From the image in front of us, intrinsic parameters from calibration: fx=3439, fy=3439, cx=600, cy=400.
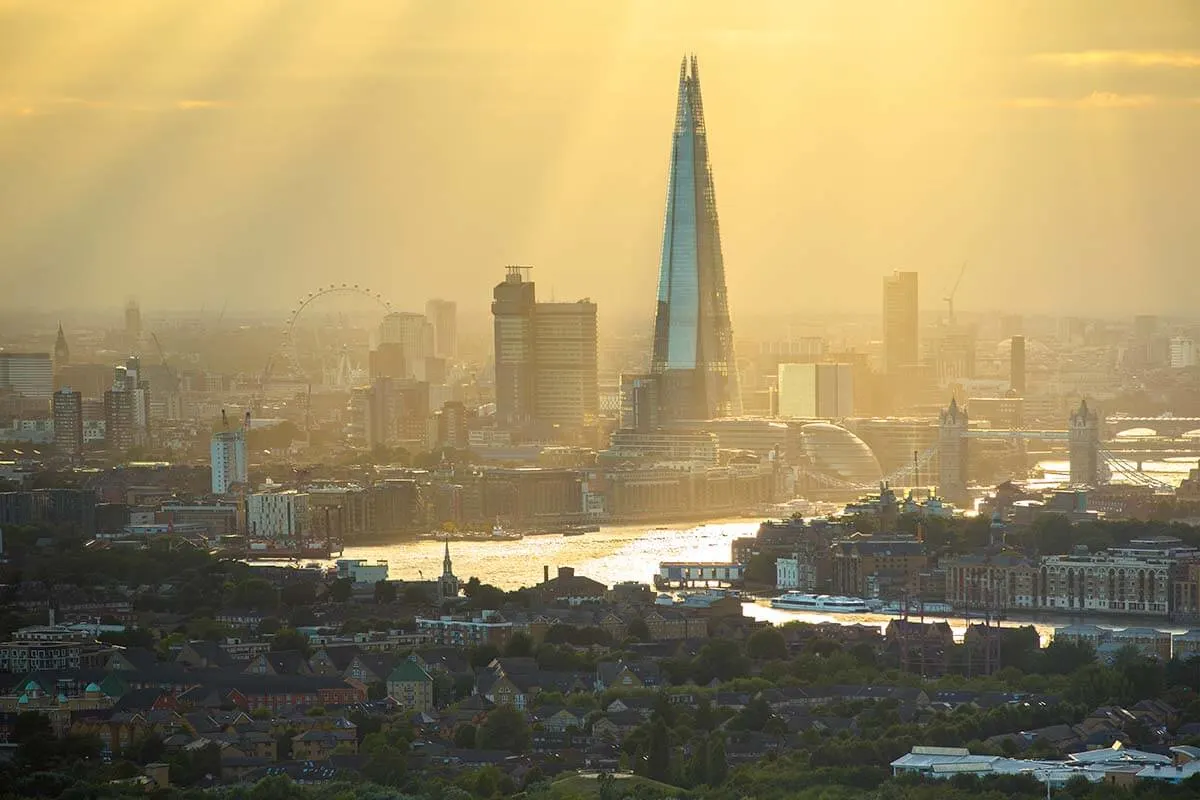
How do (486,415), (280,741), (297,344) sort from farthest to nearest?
(297,344)
(486,415)
(280,741)

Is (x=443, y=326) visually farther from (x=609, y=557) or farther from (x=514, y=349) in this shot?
(x=609, y=557)

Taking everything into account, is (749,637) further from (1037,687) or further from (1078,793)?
(1078,793)

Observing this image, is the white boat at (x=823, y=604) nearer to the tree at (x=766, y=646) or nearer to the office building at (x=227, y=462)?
the tree at (x=766, y=646)

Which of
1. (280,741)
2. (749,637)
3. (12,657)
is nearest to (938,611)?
(749,637)

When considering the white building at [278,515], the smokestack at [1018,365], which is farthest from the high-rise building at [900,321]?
the white building at [278,515]

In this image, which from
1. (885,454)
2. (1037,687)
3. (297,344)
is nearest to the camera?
(1037,687)

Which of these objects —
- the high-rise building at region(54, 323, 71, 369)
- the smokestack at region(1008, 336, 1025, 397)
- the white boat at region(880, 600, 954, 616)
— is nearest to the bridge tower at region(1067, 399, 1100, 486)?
the white boat at region(880, 600, 954, 616)

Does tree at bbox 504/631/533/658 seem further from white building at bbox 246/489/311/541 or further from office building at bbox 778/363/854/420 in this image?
office building at bbox 778/363/854/420
